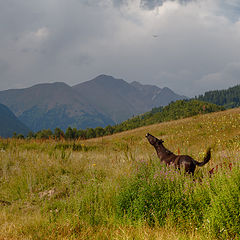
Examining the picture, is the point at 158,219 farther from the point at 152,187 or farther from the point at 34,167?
the point at 34,167

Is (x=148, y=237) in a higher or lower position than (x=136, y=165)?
lower

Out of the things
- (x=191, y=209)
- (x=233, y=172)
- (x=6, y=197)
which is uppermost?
(x=233, y=172)

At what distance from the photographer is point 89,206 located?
4633 millimetres

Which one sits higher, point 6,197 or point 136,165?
point 136,165

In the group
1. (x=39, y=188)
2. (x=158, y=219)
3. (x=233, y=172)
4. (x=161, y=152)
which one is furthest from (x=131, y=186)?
(x=39, y=188)

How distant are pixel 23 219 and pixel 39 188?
2434 mm

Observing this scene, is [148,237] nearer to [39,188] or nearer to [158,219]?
[158,219]

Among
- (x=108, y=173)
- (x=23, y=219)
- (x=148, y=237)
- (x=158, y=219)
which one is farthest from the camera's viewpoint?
(x=108, y=173)

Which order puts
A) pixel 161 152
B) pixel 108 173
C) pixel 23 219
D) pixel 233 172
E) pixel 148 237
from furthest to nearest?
pixel 108 173
pixel 161 152
pixel 23 219
pixel 233 172
pixel 148 237

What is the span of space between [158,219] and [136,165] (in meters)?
1.49

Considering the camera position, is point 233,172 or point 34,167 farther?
point 34,167

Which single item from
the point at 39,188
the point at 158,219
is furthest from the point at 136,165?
the point at 39,188

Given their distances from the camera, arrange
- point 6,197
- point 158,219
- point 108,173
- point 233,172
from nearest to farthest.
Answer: point 233,172
point 158,219
point 6,197
point 108,173

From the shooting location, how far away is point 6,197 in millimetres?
6574
